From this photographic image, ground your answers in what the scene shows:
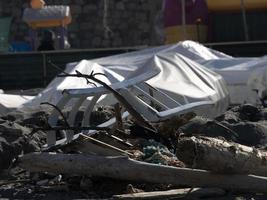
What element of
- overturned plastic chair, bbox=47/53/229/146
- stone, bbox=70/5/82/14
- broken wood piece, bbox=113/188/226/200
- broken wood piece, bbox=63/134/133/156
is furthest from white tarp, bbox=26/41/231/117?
stone, bbox=70/5/82/14

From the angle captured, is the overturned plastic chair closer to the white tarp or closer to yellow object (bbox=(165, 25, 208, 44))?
the white tarp

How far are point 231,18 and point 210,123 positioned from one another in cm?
1018

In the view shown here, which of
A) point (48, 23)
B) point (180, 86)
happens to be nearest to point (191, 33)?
point (48, 23)

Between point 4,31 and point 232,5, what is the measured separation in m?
10.5

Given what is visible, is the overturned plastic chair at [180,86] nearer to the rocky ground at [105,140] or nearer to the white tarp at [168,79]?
the white tarp at [168,79]

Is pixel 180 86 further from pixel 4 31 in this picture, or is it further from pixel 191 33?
pixel 4 31

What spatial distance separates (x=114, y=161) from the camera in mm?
5863

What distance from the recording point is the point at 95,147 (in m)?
6.20

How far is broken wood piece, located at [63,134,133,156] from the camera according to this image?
617 centimetres

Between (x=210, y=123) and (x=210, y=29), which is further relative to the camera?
(x=210, y=29)

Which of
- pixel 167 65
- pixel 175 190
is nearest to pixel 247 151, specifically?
pixel 175 190

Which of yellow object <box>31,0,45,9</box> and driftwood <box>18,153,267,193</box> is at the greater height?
yellow object <box>31,0,45,9</box>

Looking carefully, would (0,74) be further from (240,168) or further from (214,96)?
(240,168)

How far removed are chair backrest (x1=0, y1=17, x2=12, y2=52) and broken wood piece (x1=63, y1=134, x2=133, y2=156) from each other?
715 inches
